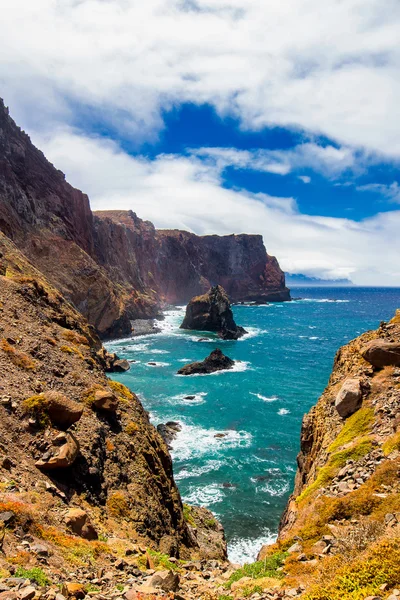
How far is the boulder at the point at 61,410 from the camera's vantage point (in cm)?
1516

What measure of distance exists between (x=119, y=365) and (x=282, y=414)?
34716 mm

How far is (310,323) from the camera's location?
151 m

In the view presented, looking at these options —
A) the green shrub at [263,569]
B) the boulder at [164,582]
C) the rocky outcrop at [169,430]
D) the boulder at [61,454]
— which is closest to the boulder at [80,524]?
the boulder at [61,454]

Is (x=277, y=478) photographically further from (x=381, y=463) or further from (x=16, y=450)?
(x=16, y=450)

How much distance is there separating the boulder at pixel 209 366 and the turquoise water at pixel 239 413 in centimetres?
256

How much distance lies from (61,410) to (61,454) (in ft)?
6.51

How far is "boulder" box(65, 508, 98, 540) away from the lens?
11.7m

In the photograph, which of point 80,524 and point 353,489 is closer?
point 80,524

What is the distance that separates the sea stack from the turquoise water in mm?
13915

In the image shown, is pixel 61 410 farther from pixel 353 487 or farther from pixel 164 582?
pixel 353 487

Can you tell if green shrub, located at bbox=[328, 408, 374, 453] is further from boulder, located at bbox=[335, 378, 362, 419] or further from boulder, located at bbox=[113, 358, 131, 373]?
boulder, located at bbox=[113, 358, 131, 373]

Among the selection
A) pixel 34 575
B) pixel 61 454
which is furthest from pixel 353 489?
pixel 61 454

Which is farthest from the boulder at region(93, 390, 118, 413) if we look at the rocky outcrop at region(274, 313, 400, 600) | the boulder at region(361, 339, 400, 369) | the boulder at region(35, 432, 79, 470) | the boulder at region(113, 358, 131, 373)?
the boulder at region(113, 358, 131, 373)

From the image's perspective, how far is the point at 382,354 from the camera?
18.4 meters
